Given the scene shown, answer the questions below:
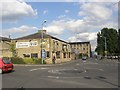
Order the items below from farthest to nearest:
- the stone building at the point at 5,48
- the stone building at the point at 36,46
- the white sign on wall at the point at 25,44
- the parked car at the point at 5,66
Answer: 1. the stone building at the point at 5,48
2. the white sign on wall at the point at 25,44
3. the stone building at the point at 36,46
4. the parked car at the point at 5,66

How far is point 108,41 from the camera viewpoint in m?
107

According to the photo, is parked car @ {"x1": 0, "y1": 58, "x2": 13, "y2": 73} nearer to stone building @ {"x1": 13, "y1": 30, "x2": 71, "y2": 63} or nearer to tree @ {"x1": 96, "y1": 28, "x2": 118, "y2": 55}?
stone building @ {"x1": 13, "y1": 30, "x2": 71, "y2": 63}

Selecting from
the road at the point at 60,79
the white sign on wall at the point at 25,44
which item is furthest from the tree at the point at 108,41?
the road at the point at 60,79

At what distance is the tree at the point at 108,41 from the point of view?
101 m

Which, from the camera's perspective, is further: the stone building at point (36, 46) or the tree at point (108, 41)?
the tree at point (108, 41)

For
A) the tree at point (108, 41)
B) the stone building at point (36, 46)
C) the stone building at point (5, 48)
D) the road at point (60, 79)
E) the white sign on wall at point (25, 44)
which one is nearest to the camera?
the road at point (60, 79)

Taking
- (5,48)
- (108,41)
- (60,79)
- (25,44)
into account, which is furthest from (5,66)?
(108,41)

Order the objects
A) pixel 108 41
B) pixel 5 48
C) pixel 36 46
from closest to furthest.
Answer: pixel 36 46
pixel 5 48
pixel 108 41

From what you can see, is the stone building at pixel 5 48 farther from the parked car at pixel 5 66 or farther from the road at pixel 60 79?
the road at pixel 60 79

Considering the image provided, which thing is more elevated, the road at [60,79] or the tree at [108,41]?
the tree at [108,41]

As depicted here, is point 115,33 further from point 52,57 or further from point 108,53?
point 52,57

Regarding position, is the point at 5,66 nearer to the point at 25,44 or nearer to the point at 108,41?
the point at 25,44

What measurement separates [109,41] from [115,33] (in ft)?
18.6

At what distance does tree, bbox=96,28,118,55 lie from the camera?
100675mm
